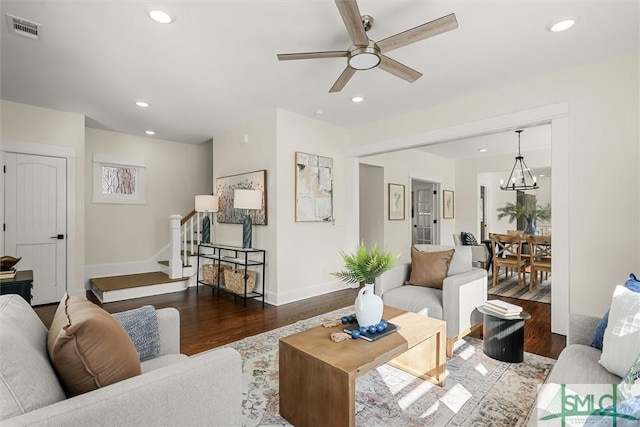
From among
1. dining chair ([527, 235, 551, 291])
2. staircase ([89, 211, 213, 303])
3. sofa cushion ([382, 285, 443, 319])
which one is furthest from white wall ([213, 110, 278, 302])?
dining chair ([527, 235, 551, 291])

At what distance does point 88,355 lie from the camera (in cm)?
107

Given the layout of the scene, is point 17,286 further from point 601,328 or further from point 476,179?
point 476,179

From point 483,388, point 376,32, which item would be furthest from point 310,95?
point 483,388

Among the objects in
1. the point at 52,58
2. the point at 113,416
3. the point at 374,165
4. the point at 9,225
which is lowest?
the point at 113,416

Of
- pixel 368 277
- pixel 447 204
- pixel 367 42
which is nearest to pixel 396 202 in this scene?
pixel 447 204

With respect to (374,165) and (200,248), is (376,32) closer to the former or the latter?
(374,165)

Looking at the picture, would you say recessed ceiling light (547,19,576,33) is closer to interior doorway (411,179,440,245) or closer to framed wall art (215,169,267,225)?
framed wall art (215,169,267,225)

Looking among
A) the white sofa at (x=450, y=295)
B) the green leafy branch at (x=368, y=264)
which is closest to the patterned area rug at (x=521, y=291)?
the white sofa at (x=450, y=295)

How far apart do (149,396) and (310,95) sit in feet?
11.2

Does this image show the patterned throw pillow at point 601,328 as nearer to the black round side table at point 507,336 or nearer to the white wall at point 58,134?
the black round side table at point 507,336

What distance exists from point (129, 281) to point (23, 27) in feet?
11.6

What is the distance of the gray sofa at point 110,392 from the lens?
0.88 meters

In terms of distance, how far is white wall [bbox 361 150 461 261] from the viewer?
6543 millimetres

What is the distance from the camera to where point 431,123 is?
414 centimetres
